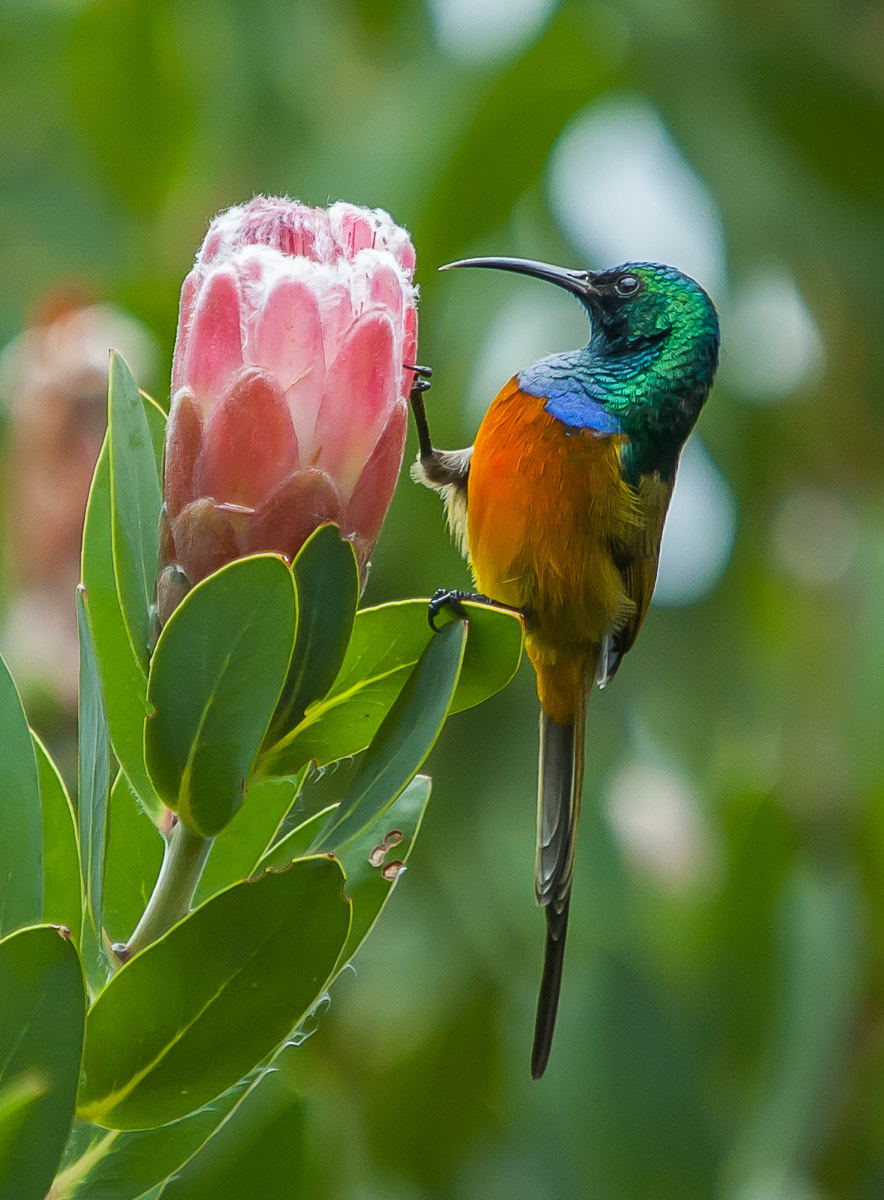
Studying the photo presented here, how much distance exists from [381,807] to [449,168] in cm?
243

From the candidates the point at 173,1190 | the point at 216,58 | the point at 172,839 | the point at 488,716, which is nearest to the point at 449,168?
the point at 216,58

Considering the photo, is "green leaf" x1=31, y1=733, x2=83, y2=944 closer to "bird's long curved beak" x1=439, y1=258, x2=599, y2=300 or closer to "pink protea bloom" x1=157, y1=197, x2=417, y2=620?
"pink protea bloom" x1=157, y1=197, x2=417, y2=620

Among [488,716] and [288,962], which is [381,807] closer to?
[288,962]

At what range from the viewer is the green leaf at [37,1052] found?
86 centimetres

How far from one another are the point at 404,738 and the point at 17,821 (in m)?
0.28

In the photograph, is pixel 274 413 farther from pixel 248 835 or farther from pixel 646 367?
pixel 646 367

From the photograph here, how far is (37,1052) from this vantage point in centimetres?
87

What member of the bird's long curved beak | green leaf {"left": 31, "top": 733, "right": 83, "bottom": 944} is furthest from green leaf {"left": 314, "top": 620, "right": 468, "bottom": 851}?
the bird's long curved beak

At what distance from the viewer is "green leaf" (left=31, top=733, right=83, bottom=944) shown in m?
1.11

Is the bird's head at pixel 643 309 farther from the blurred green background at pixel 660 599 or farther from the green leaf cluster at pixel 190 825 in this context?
the green leaf cluster at pixel 190 825

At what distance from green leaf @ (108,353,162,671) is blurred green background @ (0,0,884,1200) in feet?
3.55

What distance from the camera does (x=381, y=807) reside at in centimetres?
99

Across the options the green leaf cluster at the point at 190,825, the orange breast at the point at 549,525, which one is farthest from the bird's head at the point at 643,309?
the green leaf cluster at the point at 190,825

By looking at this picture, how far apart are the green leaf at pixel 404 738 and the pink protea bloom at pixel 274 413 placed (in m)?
0.11
